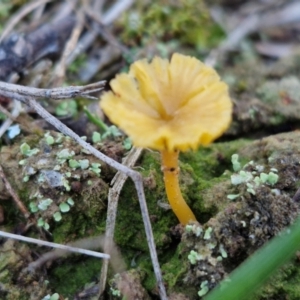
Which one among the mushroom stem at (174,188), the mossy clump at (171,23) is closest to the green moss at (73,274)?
the mushroom stem at (174,188)

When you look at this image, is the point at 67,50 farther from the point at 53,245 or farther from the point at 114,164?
the point at 53,245

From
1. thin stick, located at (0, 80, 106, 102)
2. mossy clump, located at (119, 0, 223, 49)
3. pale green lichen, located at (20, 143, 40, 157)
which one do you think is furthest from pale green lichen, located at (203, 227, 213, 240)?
mossy clump, located at (119, 0, 223, 49)

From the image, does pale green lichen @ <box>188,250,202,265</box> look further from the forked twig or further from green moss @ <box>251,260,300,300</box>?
green moss @ <box>251,260,300,300</box>

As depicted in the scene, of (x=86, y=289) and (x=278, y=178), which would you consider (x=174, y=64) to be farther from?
(x=86, y=289)

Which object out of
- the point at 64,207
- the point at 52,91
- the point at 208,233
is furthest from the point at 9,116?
the point at 208,233

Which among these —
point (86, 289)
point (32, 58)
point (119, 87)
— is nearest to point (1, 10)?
point (32, 58)

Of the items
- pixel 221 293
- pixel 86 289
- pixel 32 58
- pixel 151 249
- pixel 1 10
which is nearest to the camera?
pixel 221 293
